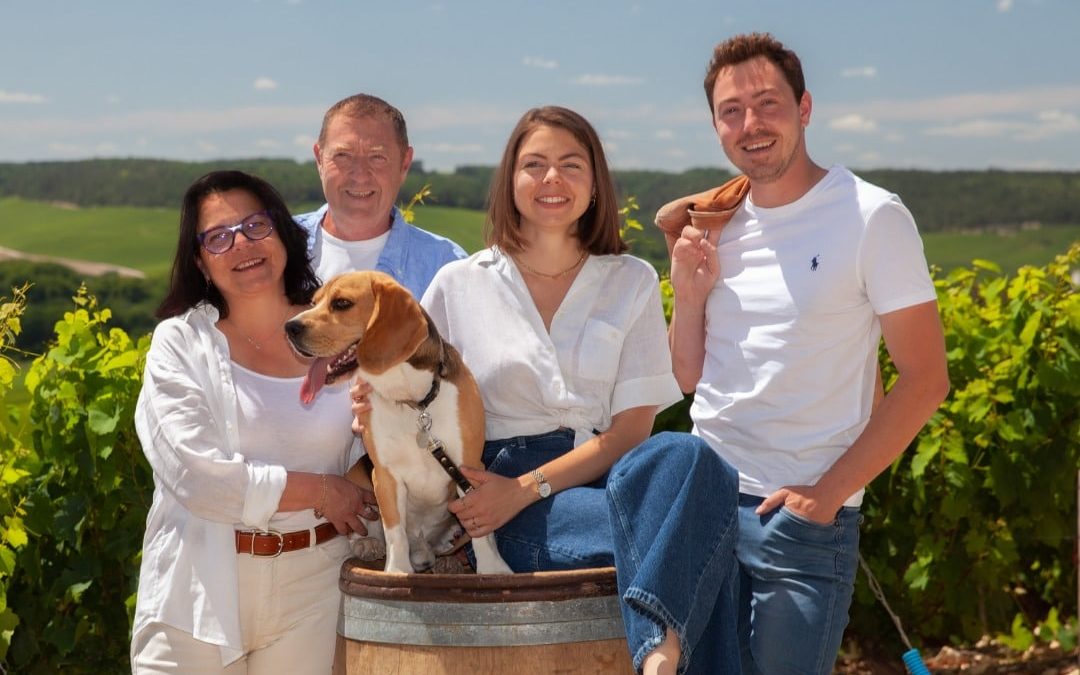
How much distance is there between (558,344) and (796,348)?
2.18 ft

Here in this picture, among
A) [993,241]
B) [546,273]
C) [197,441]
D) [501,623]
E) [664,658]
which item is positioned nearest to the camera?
[664,658]

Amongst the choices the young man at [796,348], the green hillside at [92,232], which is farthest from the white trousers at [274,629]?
the green hillside at [92,232]

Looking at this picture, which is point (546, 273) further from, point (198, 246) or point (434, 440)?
Result: point (198, 246)

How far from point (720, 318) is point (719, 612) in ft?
2.89

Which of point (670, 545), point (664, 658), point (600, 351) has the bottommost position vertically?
point (664, 658)

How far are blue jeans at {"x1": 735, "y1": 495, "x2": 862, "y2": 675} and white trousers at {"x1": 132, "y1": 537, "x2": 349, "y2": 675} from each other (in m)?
1.14

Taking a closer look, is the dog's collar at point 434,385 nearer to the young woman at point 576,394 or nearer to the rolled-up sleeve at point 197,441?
the young woman at point 576,394

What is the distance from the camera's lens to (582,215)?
11.2ft

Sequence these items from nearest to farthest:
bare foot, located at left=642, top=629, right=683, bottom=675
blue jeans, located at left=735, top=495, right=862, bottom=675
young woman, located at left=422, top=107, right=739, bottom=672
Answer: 1. bare foot, located at left=642, top=629, right=683, bottom=675
2. young woman, located at left=422, top=107, right=739, bottom=672
3. blue jeans, located at left=735, top=495, right=862, bottom=675

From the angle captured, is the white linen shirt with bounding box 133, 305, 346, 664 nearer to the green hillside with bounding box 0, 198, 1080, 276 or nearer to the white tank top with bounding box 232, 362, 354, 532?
the white tank top with bounding box 232, 362, 354, 532

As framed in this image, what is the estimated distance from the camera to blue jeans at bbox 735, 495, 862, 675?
9.56 ft

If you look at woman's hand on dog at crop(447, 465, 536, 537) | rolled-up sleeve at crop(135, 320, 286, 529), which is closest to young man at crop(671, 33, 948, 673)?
woman's hand on dog at crop(447, 465, 536, 537)

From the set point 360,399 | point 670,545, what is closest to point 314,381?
point 360,399

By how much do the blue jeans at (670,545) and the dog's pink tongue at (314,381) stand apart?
2.65ft
